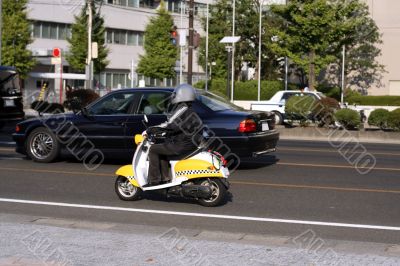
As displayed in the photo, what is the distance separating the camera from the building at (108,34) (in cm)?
6203

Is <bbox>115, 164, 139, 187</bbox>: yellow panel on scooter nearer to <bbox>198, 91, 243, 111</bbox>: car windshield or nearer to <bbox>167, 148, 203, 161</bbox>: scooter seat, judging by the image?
<bbox>167, 148, 203, 161</bbox>: scooter seat

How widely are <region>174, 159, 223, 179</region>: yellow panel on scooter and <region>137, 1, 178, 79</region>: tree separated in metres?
56.6

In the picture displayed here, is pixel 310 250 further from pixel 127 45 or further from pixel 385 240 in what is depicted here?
pixel 127 45

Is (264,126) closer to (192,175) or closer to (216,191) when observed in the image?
(216,191)

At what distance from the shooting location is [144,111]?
524 inches

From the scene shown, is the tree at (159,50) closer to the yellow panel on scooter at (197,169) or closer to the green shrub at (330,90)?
the green shrub at (330,90)

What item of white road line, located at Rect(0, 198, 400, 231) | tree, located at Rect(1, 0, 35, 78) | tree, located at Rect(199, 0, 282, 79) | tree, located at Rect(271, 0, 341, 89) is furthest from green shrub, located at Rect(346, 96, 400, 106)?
white road line, located at Rect(0, 198, 400, 231)

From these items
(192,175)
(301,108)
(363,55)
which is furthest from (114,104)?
(363,55)

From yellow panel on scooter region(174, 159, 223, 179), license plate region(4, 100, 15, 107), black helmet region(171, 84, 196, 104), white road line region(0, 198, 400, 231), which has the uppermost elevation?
black helmet region(171, 84, 196, 104)

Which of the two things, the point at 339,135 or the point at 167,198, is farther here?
the point at 339,135

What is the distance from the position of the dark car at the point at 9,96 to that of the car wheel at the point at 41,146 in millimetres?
8858

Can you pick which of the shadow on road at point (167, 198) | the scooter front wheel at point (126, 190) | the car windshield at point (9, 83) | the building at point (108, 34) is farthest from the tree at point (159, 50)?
the scooter front wheel at point (126, 190)

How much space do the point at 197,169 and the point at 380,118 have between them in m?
16.1

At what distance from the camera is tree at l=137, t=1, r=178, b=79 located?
2585 inches
